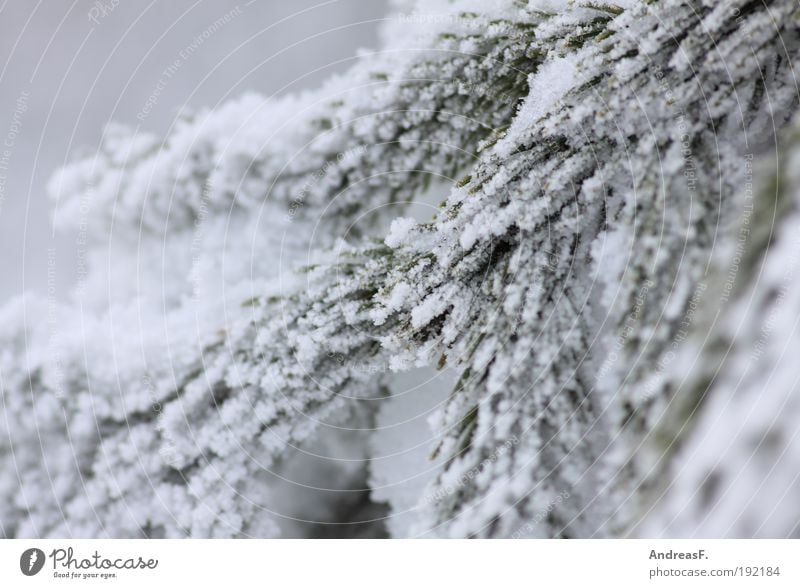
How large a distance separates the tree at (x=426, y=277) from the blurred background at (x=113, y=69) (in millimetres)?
27

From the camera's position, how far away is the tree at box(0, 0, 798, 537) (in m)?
0.60

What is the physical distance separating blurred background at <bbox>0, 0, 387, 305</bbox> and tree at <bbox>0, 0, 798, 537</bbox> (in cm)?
3

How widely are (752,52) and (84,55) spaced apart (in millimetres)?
759

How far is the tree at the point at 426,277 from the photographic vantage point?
0.60 metres

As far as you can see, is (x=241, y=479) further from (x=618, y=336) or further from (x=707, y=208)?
(x=707, y=208)

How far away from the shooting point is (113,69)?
0.69 meters

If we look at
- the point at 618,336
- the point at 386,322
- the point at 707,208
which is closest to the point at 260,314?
the point at 386,322

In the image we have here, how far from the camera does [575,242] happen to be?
62 cm
